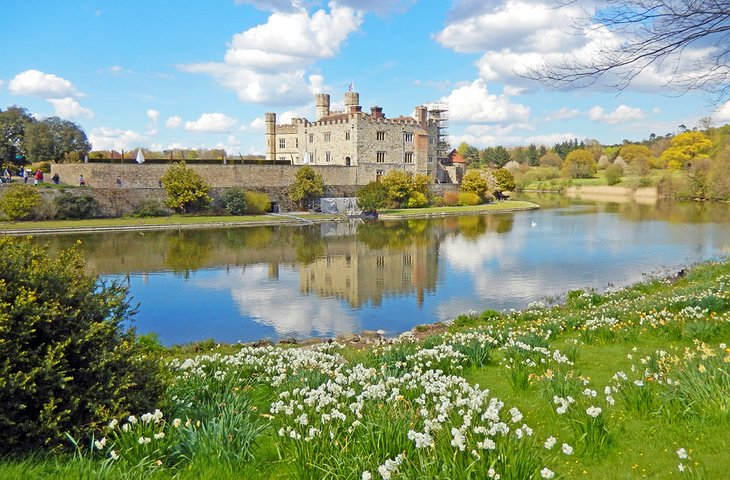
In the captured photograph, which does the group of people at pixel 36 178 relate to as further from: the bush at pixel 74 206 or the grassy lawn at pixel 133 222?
the grassy lawn at pixel 133 222

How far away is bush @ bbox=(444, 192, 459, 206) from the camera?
58.2 meters

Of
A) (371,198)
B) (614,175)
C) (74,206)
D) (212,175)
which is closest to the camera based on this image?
(74,206)

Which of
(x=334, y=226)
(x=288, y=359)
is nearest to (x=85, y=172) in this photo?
(x=334, y=226)

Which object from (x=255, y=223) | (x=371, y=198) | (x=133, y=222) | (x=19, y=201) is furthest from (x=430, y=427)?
(x=371, y=198)

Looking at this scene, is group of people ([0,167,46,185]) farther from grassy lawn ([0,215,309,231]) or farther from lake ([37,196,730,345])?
lake ([37,196,730,345])

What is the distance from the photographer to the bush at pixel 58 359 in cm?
413

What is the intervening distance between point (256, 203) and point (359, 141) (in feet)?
43.8

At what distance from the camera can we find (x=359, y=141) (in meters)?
55.3

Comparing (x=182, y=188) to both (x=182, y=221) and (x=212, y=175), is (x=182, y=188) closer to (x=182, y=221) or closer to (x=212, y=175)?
(x=182, y=221)

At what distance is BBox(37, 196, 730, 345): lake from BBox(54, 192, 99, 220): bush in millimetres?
7646

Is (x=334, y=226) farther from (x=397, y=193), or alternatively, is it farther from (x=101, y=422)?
(x=101, y=422)

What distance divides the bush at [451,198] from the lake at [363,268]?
57.4 ft

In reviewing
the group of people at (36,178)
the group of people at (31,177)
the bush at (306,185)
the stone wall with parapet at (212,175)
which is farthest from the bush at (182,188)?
the bush at (306,185)

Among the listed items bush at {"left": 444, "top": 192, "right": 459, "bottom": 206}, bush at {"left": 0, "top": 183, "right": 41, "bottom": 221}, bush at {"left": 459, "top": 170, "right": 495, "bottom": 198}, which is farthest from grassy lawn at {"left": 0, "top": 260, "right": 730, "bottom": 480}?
bush at {"left": 459, "top": 170, "right": 495, "bottom": 198}
